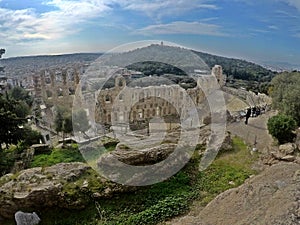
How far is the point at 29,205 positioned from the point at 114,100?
57.2 ft

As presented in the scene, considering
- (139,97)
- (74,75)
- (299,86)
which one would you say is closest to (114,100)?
(139,97)

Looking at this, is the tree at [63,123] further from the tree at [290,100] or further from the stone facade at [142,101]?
the tree at [290,100]

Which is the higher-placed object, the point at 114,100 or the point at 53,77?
the point at 53,77

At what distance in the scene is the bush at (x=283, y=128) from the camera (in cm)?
1426

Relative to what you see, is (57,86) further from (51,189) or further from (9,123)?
(51,189)

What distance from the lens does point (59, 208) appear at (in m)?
10.1

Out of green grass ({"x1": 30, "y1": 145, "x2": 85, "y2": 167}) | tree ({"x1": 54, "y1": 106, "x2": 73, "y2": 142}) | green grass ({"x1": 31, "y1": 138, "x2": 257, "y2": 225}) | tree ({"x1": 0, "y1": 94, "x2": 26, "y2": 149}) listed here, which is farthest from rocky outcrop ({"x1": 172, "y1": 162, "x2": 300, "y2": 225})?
tree ({"x1": 54, "y1": 106, "x2": 73, "y2": 142})

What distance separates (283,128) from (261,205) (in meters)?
9.98

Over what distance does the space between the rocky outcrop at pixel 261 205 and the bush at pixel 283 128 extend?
775 cm

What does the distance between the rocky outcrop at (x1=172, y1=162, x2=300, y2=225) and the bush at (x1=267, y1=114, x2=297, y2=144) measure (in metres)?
7.75

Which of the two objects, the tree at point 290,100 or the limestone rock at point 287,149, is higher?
the tree at point 290,100

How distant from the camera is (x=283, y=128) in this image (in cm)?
1424

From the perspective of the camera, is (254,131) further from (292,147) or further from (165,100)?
(165,100)

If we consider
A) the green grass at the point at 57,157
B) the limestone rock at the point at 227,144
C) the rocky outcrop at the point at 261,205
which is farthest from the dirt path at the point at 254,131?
the green grass at the point at 57,157
